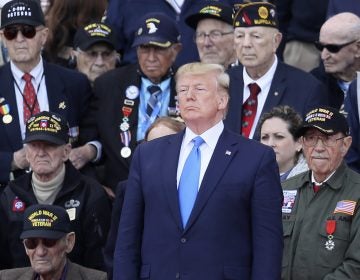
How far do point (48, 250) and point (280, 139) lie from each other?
2.01m

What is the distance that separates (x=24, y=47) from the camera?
391 inches

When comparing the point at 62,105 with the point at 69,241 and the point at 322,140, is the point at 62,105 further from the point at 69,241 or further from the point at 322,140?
the point at 322,140

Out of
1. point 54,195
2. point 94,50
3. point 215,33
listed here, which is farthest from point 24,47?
point 215,33

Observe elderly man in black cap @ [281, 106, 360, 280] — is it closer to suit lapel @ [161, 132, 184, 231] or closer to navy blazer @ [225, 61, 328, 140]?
suit lapel @ [161, 132, 184, 231]

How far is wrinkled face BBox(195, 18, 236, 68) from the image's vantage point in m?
10.5

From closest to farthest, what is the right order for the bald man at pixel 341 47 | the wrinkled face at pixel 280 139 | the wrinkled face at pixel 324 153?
the wrinkled face at pixel 324 153
the wrinkled face at pixel 280 139
the bald man at pixel 341 47

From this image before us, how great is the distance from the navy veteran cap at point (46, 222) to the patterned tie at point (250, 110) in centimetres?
182

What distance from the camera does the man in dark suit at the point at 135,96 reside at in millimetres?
9844

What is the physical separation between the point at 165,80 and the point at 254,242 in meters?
3.48

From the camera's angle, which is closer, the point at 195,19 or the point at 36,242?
the point at 36,242

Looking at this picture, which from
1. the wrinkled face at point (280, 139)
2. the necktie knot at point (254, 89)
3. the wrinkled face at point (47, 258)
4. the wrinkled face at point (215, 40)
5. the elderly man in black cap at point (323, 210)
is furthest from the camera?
the wrinkled face at point (215, 40)

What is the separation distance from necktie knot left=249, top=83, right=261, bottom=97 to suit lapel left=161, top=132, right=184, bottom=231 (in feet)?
8.80

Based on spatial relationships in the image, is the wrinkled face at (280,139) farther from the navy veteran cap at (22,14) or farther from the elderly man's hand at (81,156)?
the navy veteran cap at (22,14)

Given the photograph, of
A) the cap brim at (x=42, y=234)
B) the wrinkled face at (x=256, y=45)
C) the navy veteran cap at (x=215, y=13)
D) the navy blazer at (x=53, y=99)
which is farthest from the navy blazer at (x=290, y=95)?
the cap brim at (x=42, y=234)
